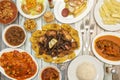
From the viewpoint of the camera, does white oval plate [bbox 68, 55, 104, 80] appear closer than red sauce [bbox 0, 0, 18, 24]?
Yes

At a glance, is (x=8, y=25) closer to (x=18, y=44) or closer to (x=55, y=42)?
(x=18, y=44)

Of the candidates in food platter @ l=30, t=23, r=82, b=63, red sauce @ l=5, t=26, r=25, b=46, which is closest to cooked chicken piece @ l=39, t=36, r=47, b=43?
food platter @ l=30, t=23, r=82, b=63

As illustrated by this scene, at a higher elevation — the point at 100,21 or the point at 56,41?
the point at 100,21

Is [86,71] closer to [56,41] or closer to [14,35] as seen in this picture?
[56,41]

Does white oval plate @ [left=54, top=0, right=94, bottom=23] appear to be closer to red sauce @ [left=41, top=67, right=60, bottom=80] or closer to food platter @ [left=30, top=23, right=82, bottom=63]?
food platter @ [left=30, top=23, right=82, bottom=63]

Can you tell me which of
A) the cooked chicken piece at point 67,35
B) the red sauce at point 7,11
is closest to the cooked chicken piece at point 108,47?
the cooked chicken piece at point 67,35

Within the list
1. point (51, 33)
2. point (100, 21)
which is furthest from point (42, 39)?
point (100, 21)
